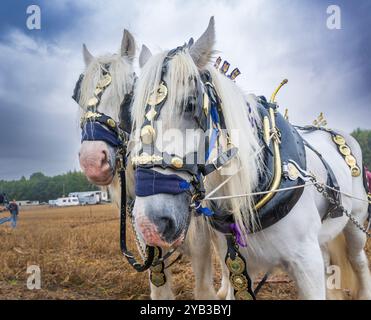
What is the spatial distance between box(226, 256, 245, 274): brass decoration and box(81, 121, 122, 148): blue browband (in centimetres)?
119

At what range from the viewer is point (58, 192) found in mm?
8211

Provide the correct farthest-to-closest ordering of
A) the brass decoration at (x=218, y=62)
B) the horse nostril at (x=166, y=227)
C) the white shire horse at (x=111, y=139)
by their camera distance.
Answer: the white shire horse at (x=111, y=139) < the brass decoration at (x=218, y=62) < the horse nostril at (x=166, y=227)

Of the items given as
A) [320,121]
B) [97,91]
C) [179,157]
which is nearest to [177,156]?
[179,157]

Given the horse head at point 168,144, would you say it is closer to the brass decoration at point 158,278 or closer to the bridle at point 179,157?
the bridle at point 179,157

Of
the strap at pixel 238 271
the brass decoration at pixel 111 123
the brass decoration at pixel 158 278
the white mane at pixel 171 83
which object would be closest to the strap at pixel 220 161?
the white mane at pixel 171 83

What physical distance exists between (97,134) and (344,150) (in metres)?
2.10

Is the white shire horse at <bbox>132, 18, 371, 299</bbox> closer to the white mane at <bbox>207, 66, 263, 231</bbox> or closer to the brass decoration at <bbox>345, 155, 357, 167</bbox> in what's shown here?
the white mane at <bbox>207, 66, 263, 231</bbox>

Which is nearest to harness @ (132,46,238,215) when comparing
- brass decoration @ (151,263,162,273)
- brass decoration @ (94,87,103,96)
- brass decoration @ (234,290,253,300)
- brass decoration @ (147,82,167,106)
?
brass decoration @ (147,82,167,106)

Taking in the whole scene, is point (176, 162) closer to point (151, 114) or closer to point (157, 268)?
point (151, 114)

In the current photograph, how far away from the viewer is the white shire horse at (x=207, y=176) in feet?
5.17

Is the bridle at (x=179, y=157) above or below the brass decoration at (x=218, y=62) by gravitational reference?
below

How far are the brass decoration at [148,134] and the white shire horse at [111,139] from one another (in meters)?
0.89
